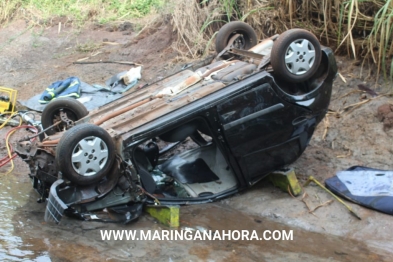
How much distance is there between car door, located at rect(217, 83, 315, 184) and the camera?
5.45 meters

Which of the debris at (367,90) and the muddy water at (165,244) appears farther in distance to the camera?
the debris at (367,90)

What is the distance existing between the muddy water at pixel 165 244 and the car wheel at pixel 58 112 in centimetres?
110

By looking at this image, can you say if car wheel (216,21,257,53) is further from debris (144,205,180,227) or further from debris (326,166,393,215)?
debris (144,205,180,227)

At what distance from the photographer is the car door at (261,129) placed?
214 inches

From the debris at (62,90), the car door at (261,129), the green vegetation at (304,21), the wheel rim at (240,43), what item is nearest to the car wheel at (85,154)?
the car door at (261,129)

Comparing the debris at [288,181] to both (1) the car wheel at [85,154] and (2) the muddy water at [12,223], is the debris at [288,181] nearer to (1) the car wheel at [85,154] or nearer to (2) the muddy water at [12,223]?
(1) the car wheel at [85,154]

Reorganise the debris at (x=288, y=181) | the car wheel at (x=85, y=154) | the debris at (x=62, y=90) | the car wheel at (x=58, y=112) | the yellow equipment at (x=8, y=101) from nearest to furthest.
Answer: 1. the car wheel at (x=85, y=154)
2. the debris at (x=288, y=181)
3. the car wheel at (x=58, y=112)
4. the yellow equipment at (x=8, y=101)
5. the debris at (x=62, y=90)

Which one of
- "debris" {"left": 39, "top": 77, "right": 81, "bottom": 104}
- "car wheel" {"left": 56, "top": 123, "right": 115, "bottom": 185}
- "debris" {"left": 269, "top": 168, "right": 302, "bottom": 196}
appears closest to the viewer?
"car wheel" {"left": 56, "top": 123, "right": 115, "bottom": 185}

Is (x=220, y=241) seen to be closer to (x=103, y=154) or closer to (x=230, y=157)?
(x=230, y=157)

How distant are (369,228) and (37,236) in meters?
3.06

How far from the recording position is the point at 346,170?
6.09 metres

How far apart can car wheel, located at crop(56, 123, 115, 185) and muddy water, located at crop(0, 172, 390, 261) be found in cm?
50

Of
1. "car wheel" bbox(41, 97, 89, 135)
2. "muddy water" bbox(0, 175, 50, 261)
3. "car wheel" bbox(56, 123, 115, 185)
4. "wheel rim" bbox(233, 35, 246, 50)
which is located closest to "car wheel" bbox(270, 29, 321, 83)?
"wheel rim" bbox(233, 35, 246, 50)

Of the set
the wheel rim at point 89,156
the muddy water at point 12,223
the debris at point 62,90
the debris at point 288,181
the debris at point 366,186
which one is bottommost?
the debris at point 366,186
